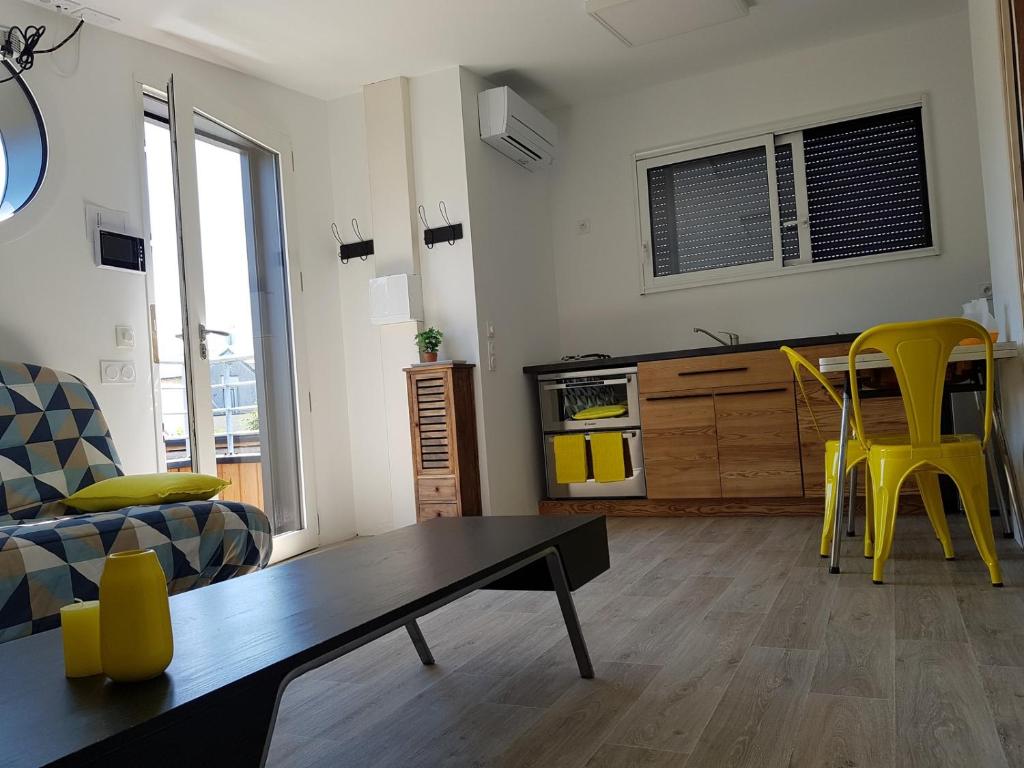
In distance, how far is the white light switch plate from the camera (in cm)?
331

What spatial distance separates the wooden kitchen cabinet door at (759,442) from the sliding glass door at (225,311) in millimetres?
2192

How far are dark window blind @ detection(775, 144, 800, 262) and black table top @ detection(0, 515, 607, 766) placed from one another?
10.7ft

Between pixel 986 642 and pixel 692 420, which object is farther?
pixel 692 420

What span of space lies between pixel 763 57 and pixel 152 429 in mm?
3840

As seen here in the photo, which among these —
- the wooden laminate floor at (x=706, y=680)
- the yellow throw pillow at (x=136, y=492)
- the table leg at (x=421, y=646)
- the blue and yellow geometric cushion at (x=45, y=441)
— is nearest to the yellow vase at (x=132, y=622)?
the wooden laminate floor at (x=706, y=680)

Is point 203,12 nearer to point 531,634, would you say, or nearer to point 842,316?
point 531,634

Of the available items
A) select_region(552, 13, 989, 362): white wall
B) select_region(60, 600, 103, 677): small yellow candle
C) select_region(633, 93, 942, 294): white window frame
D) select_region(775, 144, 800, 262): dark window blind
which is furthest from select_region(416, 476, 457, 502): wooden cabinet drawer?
select_region(60, 600, 103, 677): small yellow candle

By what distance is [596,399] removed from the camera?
477 cm

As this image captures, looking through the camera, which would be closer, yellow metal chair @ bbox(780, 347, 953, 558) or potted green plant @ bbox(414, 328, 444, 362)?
yellow metal chair @ bbox(780, 347, 953, 558)

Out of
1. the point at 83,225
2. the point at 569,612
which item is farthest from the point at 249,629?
the point at 83,225

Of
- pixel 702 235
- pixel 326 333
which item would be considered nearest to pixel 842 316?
pixel 702 235

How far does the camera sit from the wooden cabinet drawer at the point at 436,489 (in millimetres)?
4246

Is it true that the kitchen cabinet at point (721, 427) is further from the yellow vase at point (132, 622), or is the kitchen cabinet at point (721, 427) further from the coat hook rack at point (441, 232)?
the yellow vase at point (132, 622)

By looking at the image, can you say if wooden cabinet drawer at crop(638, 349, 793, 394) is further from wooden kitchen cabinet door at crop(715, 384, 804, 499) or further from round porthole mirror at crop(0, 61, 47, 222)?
Answer: round porthole mirror at crop(0, 61, 47, 222)
